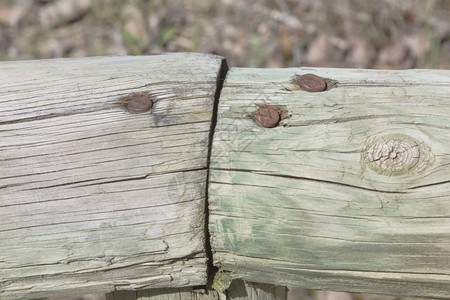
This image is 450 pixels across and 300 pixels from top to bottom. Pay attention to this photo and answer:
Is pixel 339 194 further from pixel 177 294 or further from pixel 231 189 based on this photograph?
pixel 177 294

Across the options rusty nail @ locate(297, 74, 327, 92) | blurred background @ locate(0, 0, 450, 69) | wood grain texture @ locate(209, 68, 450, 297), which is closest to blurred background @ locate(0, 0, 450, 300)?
blurred background @ locate(0, 0, 450, 69)

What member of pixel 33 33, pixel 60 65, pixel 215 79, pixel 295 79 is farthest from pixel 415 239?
pixel 33 33

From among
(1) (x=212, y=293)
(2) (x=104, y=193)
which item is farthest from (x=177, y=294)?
(2) (x=104, y=193)

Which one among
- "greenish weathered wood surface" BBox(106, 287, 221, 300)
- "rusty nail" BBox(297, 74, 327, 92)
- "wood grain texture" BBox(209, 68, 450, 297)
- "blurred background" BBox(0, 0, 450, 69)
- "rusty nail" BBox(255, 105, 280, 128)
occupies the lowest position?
"greenish weathered wood surface" BBox(106, 287, 221, 300)

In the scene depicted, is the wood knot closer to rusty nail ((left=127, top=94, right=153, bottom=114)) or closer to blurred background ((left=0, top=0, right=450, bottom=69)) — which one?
rusty nail ((left=127, top=94, right=153, bottom=114))

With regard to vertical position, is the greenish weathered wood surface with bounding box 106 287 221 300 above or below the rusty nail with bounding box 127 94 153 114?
below
